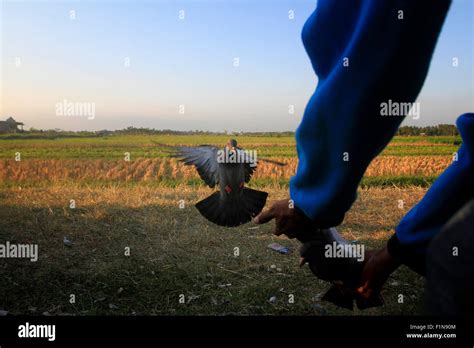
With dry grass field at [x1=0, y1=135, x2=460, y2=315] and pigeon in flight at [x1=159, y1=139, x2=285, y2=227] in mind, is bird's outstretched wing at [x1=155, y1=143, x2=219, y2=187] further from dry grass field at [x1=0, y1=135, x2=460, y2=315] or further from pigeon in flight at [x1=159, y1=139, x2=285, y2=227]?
dry grass field at [x1=0, y1=135, x2=460, y2=315]

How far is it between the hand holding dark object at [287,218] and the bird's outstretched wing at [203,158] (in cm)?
313

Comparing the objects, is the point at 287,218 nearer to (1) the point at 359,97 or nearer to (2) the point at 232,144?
(1) the point at 359,97

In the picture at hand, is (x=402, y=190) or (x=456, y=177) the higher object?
(x=456, y=177)

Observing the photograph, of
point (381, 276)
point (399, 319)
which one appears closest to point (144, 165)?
point (399, 319)

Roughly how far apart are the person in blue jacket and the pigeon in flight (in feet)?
9.99

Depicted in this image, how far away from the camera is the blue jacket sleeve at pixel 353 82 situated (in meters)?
0.59

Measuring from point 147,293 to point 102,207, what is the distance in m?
1.71

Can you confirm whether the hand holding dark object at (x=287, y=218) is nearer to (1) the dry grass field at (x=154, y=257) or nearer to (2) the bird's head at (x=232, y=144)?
(1) the dry grass field at (x=154, y=257)

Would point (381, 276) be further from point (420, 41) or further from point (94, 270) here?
point (94, 270)

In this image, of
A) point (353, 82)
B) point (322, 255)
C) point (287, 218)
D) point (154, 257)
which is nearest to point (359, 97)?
point (353, 82)

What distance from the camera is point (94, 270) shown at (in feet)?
10.7

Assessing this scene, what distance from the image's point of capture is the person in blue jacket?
0.59 meters

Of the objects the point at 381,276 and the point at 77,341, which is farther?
the point at 77,341

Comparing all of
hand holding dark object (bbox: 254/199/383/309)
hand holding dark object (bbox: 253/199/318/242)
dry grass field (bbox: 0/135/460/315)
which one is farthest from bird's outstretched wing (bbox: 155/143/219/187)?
hand holding dark object (bbox: 253/199/318/242)
